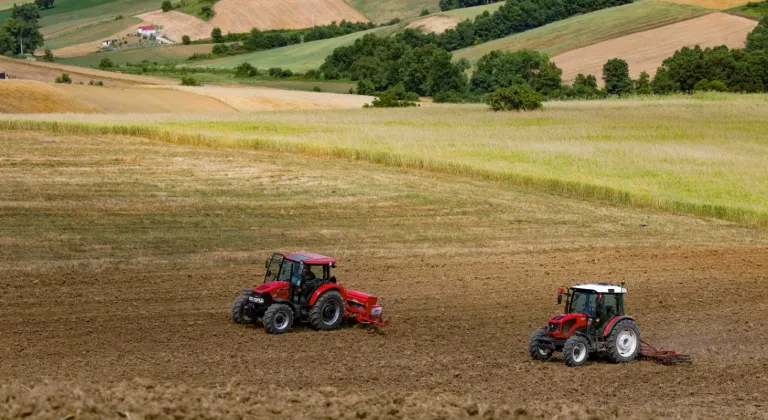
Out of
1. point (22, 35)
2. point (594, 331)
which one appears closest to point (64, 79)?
point (22, 35)

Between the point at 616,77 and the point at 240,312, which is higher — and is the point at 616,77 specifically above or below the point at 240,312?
above

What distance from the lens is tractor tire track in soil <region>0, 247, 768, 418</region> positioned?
12.9 meters

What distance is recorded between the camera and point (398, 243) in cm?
2998

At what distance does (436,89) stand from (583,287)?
9259cm

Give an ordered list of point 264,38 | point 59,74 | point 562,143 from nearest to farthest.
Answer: point 562,143, point 59,74, point 264,38

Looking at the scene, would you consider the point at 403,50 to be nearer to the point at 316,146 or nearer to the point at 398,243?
the point at 316,146

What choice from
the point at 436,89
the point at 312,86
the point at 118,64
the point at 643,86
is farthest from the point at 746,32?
the point at 118,64

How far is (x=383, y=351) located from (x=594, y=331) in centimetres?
339

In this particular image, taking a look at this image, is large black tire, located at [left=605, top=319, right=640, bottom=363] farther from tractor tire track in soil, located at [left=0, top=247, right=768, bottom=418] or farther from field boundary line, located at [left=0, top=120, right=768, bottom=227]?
field boundary line, located at [left=0, top=120, right=768, bottom=227]

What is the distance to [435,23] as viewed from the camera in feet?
507

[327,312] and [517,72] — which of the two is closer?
[327,312]

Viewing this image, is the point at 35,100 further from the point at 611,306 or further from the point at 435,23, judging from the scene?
the point at 435,23

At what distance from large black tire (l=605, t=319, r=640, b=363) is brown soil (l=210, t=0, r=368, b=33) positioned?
141418 millimetres

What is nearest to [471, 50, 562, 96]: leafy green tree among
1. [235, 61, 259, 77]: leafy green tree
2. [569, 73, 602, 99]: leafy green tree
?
[569, 73, 602, 99]: leafy green tree
